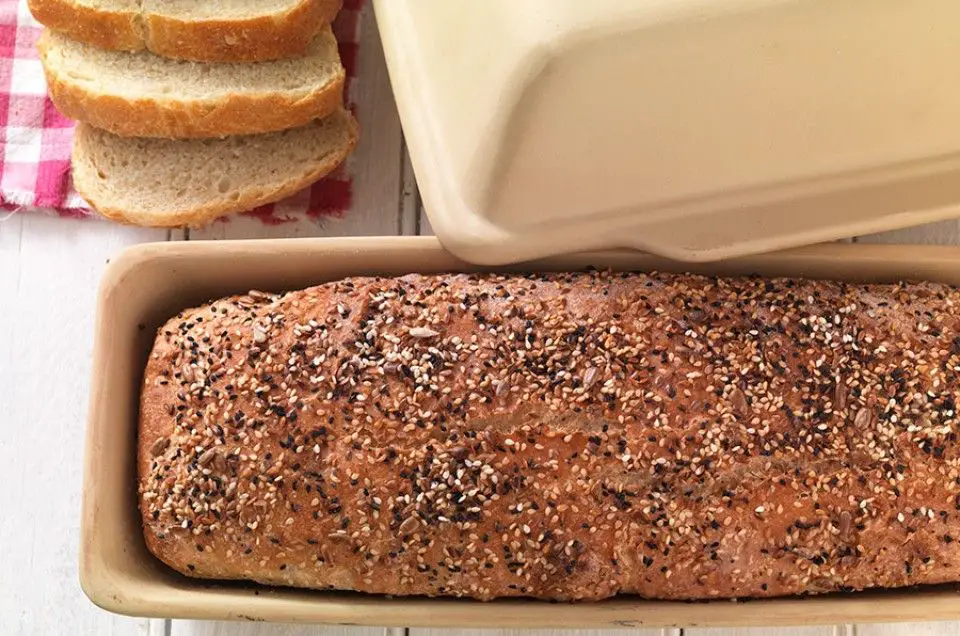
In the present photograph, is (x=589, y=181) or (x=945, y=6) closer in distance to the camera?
(x=945, y=6)

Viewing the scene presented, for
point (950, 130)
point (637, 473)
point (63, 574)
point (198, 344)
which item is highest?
point (950, 130)

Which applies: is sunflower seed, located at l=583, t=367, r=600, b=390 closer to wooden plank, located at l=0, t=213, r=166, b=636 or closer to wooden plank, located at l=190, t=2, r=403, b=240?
wooden plank, located at l=190, t=2, r=403, b=240

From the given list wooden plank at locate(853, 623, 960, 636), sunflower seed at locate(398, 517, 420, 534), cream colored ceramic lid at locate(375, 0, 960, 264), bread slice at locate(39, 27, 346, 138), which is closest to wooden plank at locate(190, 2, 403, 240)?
bread slice at locate(39, 27, 346, 138)

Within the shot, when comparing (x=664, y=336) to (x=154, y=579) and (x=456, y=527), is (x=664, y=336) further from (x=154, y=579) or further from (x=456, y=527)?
(x=154, y=579)

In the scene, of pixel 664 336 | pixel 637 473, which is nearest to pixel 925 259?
pixel 664 336

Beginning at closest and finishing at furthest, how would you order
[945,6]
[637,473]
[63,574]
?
1. [945,6]
2. [637,473]
3. [63,574]
